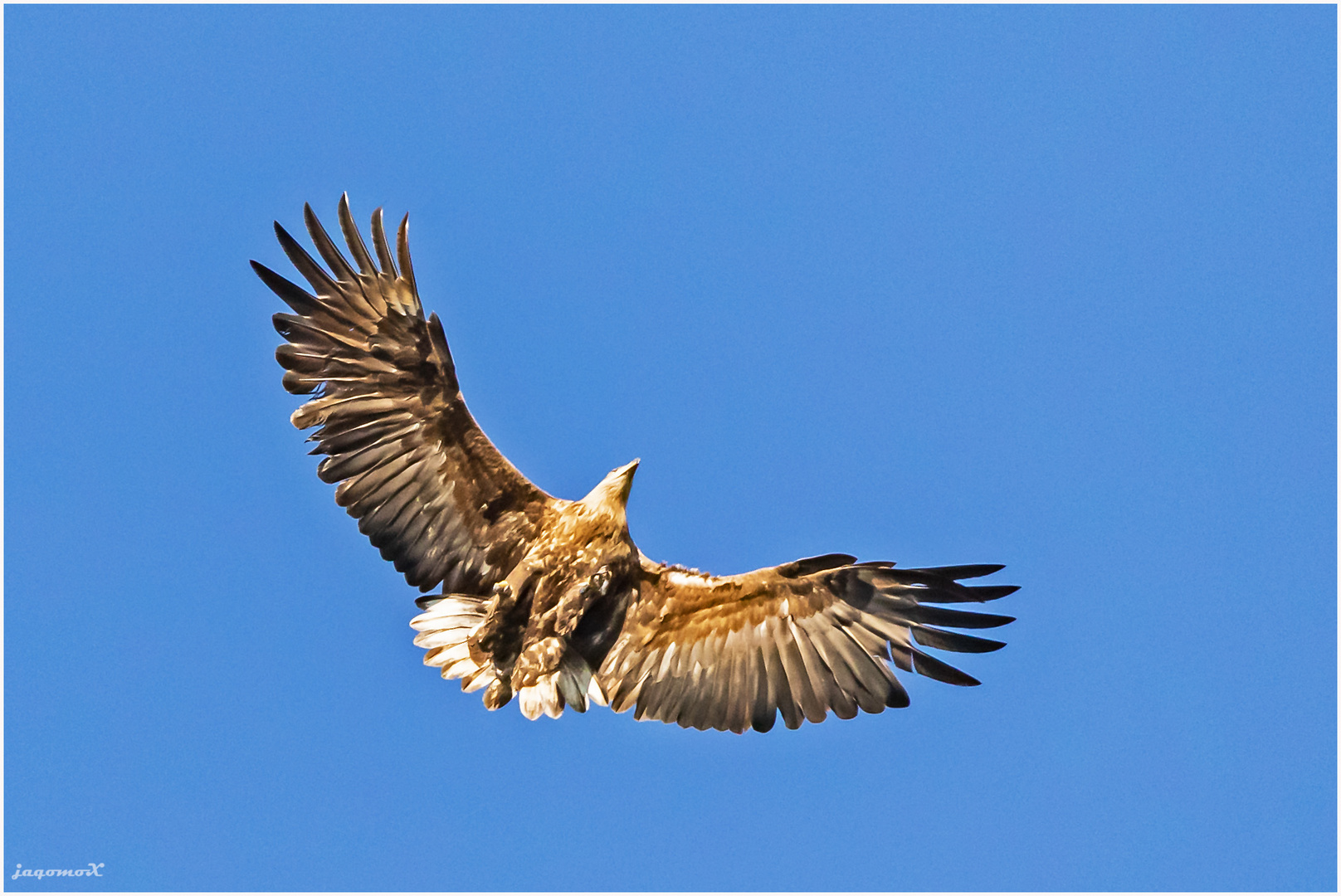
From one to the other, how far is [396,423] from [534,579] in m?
1.61

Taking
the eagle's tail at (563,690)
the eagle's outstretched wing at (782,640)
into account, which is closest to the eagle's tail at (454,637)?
the eagle's tail at (563,690)

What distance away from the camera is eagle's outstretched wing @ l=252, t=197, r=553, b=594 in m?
10.1

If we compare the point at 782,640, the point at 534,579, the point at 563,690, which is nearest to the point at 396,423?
the point at 534,579

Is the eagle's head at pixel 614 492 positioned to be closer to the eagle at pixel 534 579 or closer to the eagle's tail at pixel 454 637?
the eagle at pixel 534 579

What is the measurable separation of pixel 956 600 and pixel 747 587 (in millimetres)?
1560

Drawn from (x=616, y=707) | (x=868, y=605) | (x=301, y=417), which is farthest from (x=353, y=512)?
(x=868, y=605)

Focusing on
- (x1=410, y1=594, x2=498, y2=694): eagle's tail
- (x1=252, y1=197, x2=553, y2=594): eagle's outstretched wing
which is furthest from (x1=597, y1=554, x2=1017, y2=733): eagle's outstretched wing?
(x1=252, y1=197, x2=553, y2=594): eagle's outstretched wing

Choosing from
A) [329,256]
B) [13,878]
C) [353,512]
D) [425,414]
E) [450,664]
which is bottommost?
[13,878]

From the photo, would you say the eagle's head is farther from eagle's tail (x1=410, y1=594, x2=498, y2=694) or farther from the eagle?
eagle's tail (x1=410, y1=594, x2=498, y2=694)

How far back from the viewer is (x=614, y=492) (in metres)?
10.4

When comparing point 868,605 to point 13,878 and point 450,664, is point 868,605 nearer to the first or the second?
point 450,664

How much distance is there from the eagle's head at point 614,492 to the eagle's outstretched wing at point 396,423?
1.22ft

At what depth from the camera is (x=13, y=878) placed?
11000 millimetres

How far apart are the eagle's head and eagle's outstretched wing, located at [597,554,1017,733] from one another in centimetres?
52
